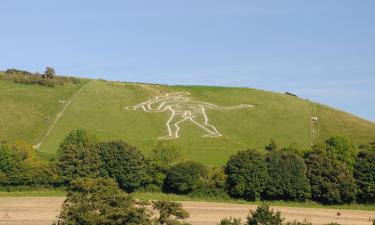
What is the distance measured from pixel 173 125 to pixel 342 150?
42.4 m

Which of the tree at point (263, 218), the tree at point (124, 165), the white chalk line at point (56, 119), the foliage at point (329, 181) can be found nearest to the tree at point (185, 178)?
the tree at point (124, 165)

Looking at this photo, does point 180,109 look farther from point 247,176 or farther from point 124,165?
point 247,176

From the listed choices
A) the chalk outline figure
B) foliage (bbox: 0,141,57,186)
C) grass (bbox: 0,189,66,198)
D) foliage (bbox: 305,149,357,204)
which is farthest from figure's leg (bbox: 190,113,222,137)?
grass (bbox: 0,189,66,198)

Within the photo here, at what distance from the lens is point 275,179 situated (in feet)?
292

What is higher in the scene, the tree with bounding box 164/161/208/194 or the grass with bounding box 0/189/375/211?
the tree with bounding box 164/161/208/194

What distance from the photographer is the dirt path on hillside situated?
230 ft

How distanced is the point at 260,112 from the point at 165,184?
202 feet

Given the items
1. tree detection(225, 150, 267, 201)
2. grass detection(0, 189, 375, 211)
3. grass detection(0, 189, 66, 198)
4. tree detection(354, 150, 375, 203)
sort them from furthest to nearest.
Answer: tree detection(354, 150, 375, 203)
tree detection(225, 150, 267, 201)
grass detection(0, 189, 375, 211)
grass detection(0, 189, 66, 198)

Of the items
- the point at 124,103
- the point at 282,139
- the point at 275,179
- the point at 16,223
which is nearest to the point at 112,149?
the point at 275,179

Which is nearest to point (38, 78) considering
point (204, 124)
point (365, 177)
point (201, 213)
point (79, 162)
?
point (204, 124)

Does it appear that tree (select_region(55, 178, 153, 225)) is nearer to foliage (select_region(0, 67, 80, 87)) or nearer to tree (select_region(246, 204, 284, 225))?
tree (select_region(246, 204, 284, 225))

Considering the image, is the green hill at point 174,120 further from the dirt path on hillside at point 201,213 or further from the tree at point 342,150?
the dirt path on hillside at point 201,213

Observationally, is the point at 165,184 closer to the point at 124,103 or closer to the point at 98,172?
the point at 98,172

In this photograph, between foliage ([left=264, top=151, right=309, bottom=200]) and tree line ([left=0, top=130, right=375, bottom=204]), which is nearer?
foliage ([left=264, top=151, right=309, bottom=200])
